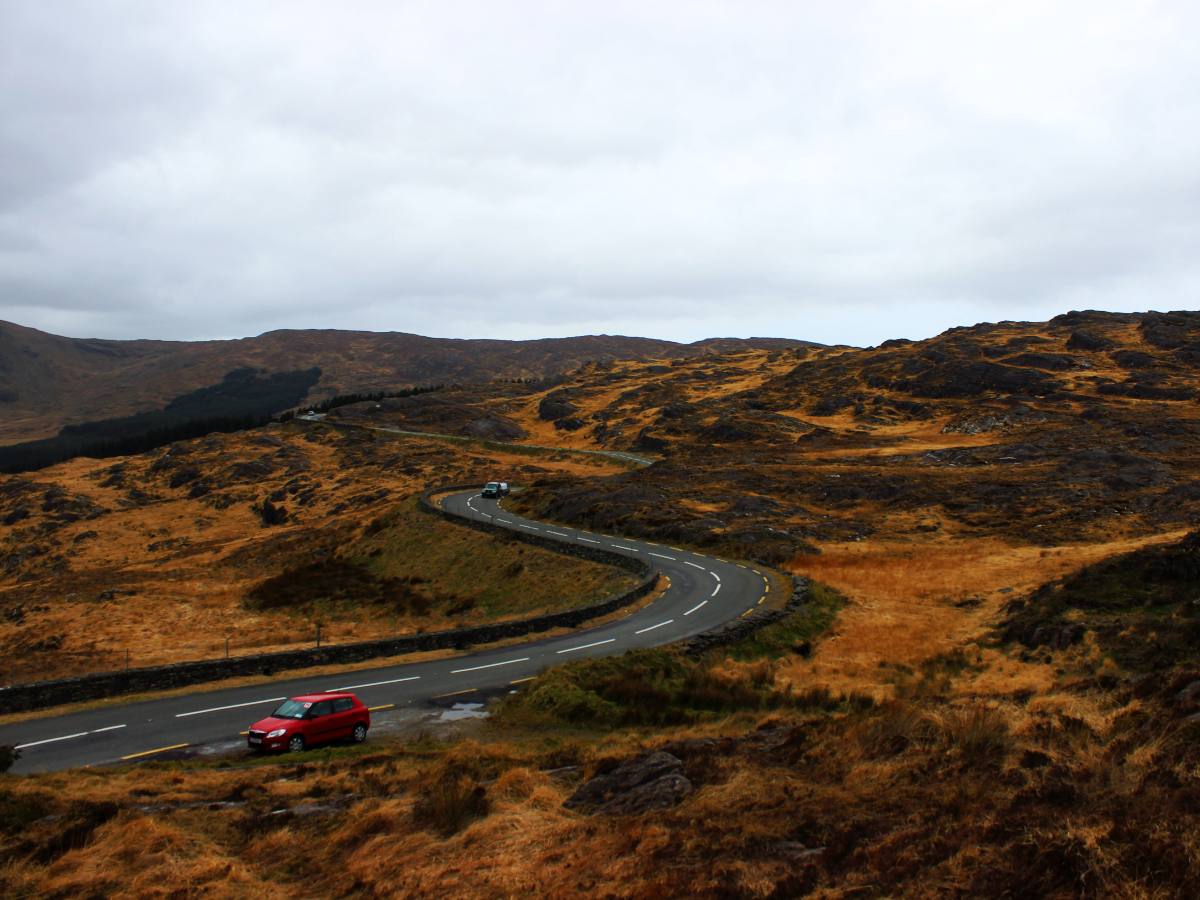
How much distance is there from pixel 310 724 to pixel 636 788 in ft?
27.5

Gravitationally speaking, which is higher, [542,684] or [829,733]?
[829,733]

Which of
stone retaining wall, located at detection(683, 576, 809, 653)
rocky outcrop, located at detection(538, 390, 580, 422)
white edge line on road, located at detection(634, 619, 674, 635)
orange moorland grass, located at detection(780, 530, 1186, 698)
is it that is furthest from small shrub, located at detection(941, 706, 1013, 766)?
rocky outcrop, located at detection(538, 390, 580, 422)

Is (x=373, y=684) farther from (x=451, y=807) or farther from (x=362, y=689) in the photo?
(x=451, y=807)

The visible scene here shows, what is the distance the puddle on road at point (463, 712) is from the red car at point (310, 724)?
1886 mm

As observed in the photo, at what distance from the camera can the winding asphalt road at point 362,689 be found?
1650 centimetres

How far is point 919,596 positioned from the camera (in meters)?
31.0

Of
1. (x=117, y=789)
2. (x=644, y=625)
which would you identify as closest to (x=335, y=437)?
(x=644, y=625)

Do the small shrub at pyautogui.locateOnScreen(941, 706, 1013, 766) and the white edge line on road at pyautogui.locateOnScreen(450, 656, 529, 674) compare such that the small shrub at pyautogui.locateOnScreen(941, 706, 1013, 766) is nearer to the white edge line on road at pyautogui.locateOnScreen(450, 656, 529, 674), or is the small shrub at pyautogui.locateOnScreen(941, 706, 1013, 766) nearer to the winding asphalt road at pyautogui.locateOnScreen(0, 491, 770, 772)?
the winding asphalt road at pyautogui.locateOnScreen(0, 491, 770, 772)

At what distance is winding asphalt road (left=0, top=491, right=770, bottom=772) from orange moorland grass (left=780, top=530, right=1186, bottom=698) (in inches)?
168

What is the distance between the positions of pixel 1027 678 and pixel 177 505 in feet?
276

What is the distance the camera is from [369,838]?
429 inches

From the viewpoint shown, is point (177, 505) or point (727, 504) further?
point (177, 505)

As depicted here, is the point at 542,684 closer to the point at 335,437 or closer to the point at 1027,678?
the point at 1027,678

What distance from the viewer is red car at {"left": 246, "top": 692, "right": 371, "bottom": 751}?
1600cm
